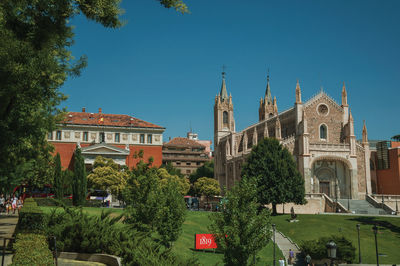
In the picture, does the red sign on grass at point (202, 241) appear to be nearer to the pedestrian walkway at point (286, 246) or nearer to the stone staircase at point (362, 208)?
the pedestrian walkway at point (286, 246)

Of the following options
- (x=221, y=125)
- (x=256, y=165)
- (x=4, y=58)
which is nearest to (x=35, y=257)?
(x=4, y=58)

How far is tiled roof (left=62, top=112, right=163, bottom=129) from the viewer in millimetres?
66812

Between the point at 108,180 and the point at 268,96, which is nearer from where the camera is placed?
the point at 108,180

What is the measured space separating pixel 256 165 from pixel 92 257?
37.6 m

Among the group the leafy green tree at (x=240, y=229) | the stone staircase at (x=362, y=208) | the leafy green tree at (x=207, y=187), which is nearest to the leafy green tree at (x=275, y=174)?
the stone staircase at (x=362, y=208)

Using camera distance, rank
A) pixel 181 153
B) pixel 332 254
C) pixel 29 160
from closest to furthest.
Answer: pixel 332 254 → pixel 29 160 → pixel 181 153

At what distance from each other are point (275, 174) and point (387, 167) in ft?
79.1

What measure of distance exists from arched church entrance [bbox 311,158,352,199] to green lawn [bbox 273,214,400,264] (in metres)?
14.9

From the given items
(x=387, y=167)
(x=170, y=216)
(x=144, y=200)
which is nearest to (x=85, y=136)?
(x=170, y=216)

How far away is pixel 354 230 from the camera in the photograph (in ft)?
126

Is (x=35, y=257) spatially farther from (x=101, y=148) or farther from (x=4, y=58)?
(x=101, y=148)

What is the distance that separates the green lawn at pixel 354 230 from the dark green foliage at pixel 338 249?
187 centimetres

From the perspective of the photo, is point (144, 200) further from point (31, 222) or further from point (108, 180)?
point (108, 180)

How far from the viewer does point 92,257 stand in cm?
1468
